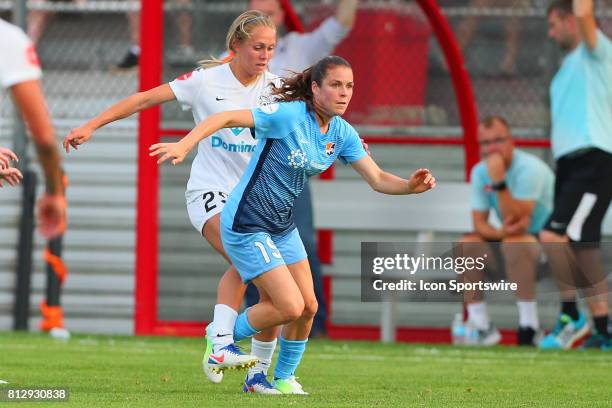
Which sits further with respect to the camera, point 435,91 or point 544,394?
point 435,91

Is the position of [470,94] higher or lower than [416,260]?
higher

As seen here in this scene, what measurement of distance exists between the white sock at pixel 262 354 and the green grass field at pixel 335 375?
0.62 feet

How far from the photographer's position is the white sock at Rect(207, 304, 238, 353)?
7543 millimetres

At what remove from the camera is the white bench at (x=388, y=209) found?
12.2 m

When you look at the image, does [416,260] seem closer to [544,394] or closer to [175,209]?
[175,209]

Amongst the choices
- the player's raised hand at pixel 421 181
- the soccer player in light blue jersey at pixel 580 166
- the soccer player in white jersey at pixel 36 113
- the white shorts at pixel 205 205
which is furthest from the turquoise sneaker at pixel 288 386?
the soccer player in light blue jersey at pixel 580 166

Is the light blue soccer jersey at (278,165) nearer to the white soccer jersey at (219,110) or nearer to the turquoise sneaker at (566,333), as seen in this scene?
the white soccer jersey at (219,110)

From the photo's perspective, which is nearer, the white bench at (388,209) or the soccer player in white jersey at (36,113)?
the soccer player in white jersey at (36,113)

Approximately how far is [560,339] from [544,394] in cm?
365

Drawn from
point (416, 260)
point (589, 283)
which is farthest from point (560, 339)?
point (416, 260)

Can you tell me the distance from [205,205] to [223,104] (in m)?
0.60

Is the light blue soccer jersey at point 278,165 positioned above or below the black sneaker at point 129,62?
above

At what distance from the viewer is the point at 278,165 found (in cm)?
729

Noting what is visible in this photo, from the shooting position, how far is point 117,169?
43.3 feet
